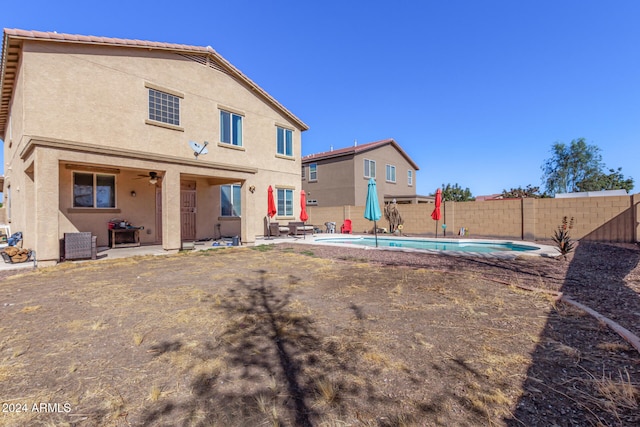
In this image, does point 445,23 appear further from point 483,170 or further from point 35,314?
point 483,170

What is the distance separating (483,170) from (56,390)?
1398 inches

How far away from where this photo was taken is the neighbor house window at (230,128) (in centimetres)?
1495

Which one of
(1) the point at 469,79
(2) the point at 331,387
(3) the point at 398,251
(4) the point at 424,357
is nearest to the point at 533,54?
(1) the point at 469,79

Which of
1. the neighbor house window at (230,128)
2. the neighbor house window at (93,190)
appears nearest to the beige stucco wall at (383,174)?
the neighbor house window at (230,128)

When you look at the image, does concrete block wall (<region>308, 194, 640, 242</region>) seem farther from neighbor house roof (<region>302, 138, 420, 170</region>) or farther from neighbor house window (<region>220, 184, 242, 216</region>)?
neighbor house window (<region>220, 184, 242, 216</region>)

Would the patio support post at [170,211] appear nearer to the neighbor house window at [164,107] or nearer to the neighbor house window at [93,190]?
the neighbor house window at [93,190]

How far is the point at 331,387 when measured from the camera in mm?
2574

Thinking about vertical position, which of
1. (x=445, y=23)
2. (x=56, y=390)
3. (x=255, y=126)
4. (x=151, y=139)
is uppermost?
(x=445, y=23)

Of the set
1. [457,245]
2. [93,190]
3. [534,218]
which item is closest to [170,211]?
[93,190]

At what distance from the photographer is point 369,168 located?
27000 millimetres

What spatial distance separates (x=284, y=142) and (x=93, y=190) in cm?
1004

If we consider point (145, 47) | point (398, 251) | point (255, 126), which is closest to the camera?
point (398, 251)

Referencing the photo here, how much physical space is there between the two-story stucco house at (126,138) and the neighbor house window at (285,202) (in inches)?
47.9

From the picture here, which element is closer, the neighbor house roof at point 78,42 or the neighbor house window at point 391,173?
the neighbor house roof at point 78,42
